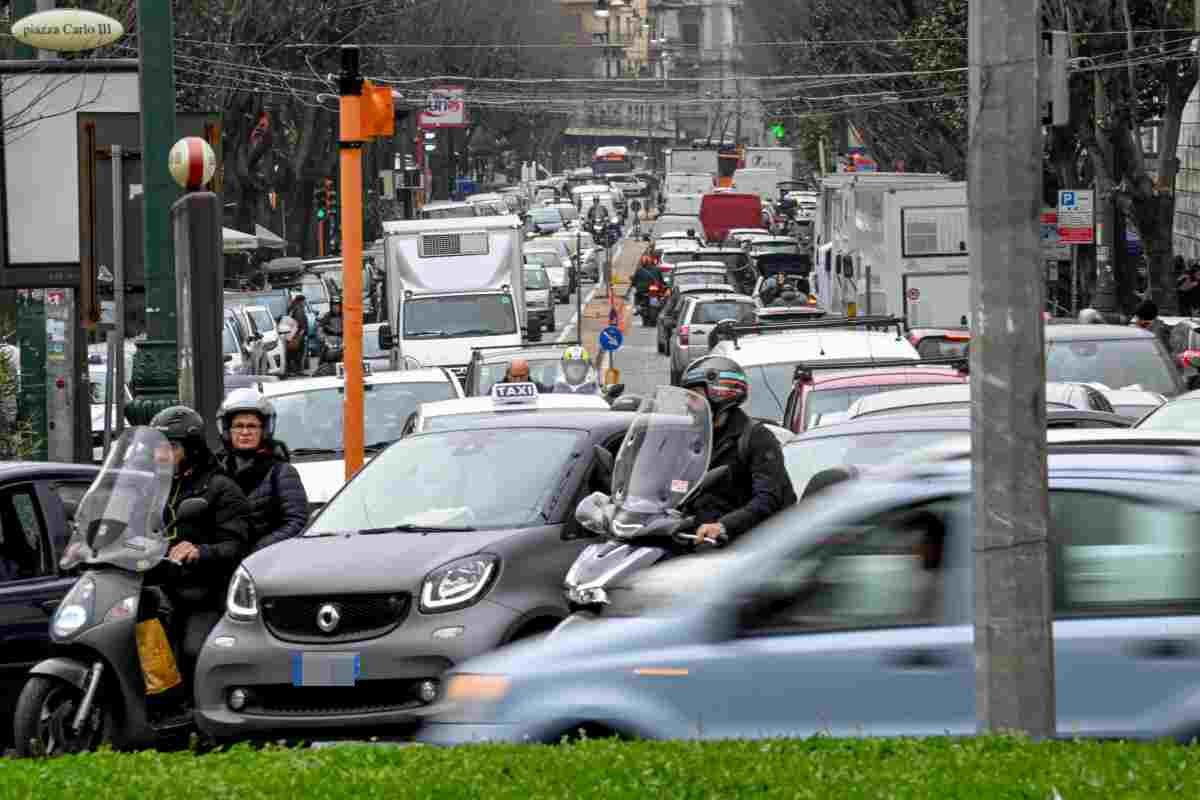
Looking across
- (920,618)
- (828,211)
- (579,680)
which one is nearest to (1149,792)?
(920,618)

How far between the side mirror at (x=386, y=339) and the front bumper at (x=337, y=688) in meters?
20.9

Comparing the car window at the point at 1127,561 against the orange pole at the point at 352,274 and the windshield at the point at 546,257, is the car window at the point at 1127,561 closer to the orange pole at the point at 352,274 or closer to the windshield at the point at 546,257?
the orange pole at the point at 352,274

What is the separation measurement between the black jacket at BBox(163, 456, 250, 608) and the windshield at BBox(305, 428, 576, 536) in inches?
23.6

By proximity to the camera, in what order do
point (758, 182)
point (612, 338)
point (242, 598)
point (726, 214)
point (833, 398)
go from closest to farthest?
point (242, 598) < point (833, 398) < point (612, 338) < point (726, 214) < point (758, 182)

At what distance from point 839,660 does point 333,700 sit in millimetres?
2790

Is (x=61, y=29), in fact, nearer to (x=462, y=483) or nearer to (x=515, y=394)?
(x=515, y=394)

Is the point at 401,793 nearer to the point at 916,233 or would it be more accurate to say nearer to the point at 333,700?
the point at 333,700

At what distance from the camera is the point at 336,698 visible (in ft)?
31.9

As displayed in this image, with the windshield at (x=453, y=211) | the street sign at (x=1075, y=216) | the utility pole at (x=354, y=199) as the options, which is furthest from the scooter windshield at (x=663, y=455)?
the windshield at (x=453, y=211)

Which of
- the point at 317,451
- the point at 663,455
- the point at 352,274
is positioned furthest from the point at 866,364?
the point at 663,455

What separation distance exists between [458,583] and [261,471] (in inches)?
59.5

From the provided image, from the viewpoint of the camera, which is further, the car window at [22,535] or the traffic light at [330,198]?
the traffic light at [330,198]

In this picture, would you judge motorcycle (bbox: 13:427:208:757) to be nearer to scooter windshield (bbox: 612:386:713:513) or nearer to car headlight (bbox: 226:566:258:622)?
car headlight (bbox: 226:566:258:622)

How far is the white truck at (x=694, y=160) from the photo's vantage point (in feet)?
371
